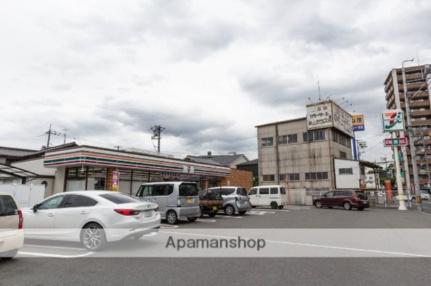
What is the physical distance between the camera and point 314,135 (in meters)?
36.5

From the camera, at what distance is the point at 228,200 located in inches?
696

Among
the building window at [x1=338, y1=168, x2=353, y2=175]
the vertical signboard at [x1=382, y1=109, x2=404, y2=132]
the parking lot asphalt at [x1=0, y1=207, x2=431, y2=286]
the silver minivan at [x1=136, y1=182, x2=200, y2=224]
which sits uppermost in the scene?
the vertical signboard at [x1=382, y1=109, x2=404, y2=132]

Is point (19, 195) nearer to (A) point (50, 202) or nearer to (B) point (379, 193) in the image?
(A) point (50, 202)

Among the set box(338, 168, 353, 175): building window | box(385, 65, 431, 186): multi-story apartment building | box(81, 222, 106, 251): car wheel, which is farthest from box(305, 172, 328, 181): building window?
box(385, 65, 431, 186): multi-story apartment building

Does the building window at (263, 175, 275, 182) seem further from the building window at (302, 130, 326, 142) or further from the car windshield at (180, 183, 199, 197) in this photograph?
the car windshield at (180, 183, 199, 197)

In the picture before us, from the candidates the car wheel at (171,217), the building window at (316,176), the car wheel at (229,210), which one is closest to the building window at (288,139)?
the building window at (316,176)

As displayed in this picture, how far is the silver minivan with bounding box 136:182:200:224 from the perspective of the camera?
41.9ft

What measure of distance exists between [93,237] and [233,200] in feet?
36.5

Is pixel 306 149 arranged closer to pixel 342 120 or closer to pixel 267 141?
pixel 267 141

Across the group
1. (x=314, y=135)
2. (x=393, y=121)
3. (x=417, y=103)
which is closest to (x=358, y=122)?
(x=314, y=135)

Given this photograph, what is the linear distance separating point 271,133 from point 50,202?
34.5m

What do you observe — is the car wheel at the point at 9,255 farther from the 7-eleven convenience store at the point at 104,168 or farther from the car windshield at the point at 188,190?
the 7-eleven convenience store at the point at 104,168
